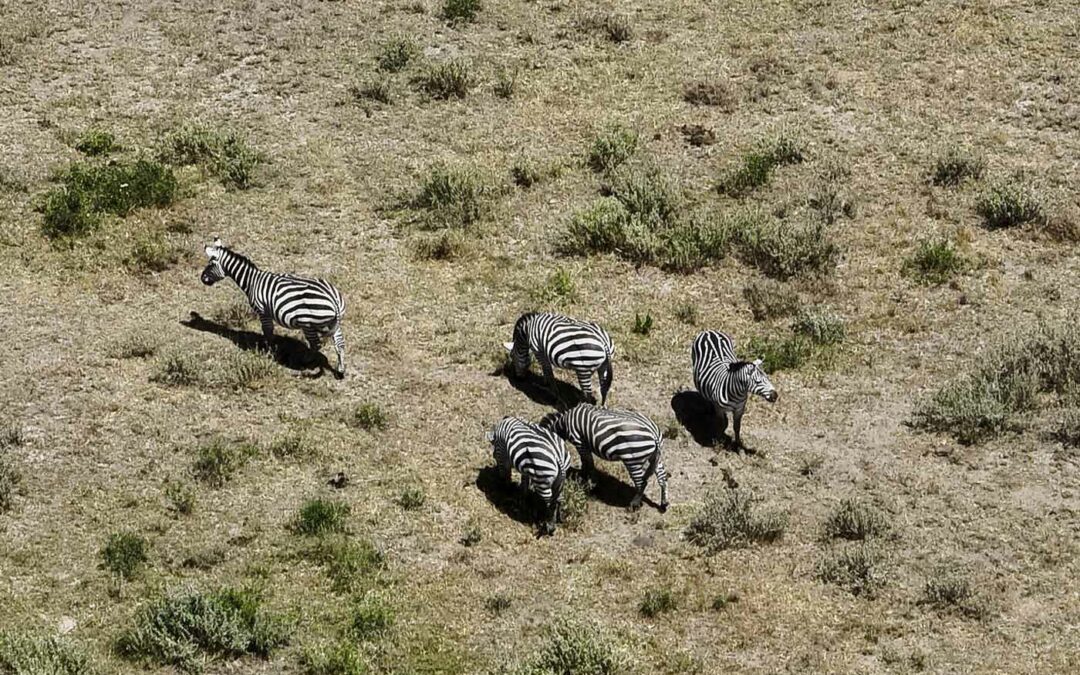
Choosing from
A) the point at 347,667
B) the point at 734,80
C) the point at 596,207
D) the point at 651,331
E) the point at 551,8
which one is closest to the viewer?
the point at 347,667

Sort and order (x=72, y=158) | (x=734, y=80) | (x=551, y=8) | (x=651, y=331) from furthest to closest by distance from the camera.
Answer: (x=551, y=8), (x=734, y=80), (x=72, y=158), (x=651, y=331)

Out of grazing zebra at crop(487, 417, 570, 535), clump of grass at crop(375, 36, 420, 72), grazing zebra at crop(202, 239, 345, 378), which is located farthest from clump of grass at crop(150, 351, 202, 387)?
clump of grass at crop(375, 36, 420, 72)

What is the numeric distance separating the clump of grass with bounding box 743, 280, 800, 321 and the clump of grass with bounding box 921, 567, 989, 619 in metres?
6.63

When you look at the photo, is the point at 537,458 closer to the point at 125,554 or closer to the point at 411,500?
the point at 411,500

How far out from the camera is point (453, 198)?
25188 mm

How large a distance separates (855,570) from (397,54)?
1603cm

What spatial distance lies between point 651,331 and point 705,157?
5.62m

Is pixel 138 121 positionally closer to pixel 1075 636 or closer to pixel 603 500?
pixel 603 500

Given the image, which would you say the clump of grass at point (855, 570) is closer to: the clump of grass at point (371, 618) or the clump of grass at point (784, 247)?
the clump of grass at point (371, 618)

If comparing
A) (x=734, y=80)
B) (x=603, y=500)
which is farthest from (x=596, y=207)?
(x=603, y=500)

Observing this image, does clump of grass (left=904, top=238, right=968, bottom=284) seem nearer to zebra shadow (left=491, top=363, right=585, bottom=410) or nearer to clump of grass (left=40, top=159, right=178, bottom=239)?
zebra shadow (left=491, top=363, right=585, bottom=410)

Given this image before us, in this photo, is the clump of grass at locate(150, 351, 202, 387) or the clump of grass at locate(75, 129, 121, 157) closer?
the clump of grass at locate(150, 351, 202, 387)

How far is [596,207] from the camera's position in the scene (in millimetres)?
24891

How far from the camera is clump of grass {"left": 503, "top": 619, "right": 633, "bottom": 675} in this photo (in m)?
15.6
